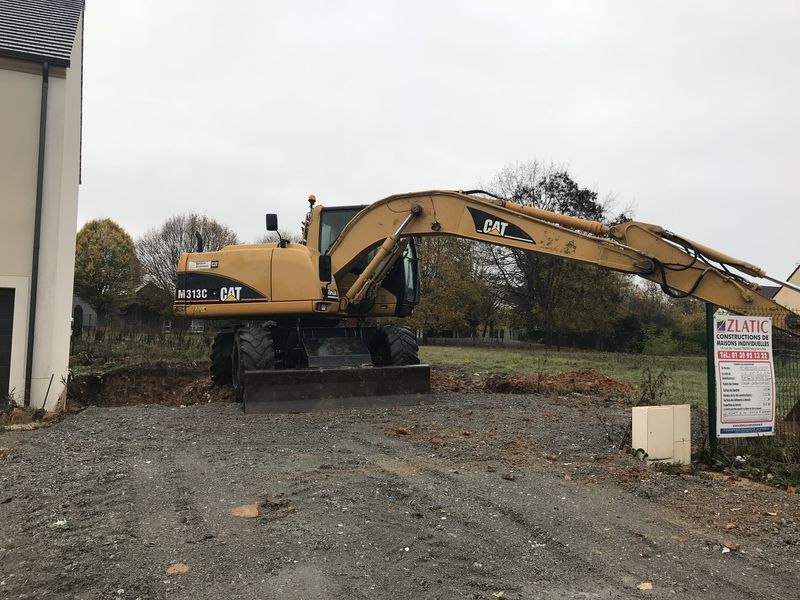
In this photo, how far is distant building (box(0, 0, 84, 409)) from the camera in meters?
9.38

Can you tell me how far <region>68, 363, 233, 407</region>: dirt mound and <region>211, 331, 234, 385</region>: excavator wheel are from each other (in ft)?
1.05

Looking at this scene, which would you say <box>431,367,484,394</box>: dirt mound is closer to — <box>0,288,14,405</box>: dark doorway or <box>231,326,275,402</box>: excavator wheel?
<box>231,326,275,402</box>: excavator wheel

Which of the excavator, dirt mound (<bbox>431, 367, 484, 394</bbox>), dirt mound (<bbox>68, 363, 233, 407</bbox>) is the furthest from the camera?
dirt mound (<bbox>68, 363, 233, 407</bbox>)

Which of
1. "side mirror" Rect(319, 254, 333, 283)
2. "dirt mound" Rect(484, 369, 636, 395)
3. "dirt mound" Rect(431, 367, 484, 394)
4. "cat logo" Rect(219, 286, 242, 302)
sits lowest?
"dirt mound" Rect(431, 367, 484, 394)

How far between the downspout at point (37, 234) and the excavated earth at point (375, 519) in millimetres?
1927

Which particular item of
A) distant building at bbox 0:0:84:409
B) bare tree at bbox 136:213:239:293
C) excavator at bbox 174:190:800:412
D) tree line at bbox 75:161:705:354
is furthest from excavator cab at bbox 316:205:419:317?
bare tree at bbox 136:213:239:293

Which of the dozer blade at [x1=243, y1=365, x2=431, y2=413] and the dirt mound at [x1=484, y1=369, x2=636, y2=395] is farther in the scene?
the dirt mound at [x1=484, y1=369, x2=636, y2=395]

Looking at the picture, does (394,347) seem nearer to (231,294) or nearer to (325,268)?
(325,268)

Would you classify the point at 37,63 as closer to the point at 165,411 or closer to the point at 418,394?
the point at 165,411

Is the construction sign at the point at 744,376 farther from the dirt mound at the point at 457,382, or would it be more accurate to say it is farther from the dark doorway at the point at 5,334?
the dark doorway at the point at 5,334

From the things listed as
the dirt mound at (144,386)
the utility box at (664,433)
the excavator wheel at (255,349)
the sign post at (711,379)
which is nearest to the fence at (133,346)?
the dirt mound at (144,386)

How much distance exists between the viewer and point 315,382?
9758 mm

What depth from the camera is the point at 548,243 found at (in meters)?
8.95

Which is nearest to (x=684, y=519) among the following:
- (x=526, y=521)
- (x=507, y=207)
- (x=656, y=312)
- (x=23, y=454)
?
(x=526, y=521)
